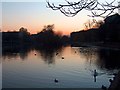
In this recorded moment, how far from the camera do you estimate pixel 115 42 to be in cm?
5638

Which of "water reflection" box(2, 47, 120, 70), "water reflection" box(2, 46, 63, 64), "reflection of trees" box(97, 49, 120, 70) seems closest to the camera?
"reflection of trees" box(97, 49, 120, 70)

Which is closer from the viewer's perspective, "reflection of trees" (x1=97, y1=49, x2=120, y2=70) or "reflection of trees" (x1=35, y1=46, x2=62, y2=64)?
"reflection of trees" (x1=97, y1=49, x2=120, y2=70)

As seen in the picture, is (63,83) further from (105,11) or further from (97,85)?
(105,11)

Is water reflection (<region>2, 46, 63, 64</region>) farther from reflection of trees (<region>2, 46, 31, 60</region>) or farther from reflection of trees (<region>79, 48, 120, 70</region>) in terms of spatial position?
reflection of trees (<region>79, 48, 120, 70</region>)

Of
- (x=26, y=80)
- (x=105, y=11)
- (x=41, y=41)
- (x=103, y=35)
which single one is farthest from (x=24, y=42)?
(x=105, y=11)

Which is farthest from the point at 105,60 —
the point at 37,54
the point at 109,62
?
the point at 37,54

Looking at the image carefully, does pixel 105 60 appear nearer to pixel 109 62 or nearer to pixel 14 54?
pixel 109 62

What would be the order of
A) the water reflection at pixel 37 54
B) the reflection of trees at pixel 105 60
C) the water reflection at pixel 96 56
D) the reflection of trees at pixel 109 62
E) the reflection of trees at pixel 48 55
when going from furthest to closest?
the water reflection at pixel 37 54, the reflection of trees at pixel 48 55, the water reflection at pixel 96 56, the reflection of trees at pixel 105 60, the reflection of trees at pixel 109 62

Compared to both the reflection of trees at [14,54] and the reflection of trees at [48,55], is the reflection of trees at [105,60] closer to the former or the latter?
the reflection of trees at [48,55]

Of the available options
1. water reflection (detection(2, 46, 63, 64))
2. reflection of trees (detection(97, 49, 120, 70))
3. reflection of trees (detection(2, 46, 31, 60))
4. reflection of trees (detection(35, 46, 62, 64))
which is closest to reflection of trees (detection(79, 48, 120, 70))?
reflection of trees (detection(97, 49, 120, 70))

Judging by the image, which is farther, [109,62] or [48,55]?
[48,55]

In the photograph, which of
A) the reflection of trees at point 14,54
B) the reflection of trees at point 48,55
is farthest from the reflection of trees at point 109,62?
the reflection of trees at point 14,54

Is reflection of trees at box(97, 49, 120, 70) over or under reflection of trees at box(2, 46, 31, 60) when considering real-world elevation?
under

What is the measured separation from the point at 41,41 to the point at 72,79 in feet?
261
